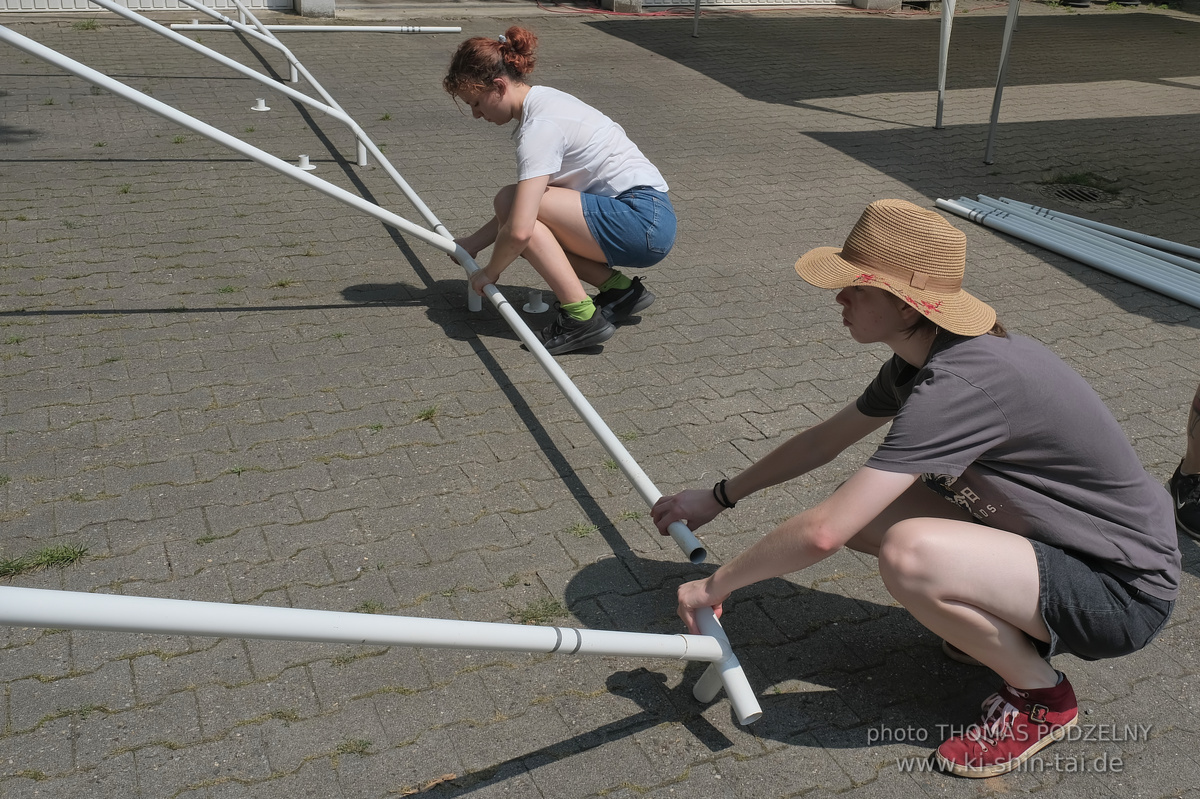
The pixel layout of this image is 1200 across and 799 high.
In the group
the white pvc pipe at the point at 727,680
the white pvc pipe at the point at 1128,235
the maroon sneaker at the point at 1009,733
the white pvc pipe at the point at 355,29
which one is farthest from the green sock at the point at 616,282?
the white pvc pipe at the point at 355,29

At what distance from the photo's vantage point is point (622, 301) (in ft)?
14.7

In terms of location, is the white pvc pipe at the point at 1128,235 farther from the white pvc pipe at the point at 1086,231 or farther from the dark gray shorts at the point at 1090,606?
the dark gray shorts at the point at 1090,606

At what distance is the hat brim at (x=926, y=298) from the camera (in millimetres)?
2053

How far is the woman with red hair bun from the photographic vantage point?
12.8 feet

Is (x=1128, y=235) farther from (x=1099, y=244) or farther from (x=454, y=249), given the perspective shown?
(x=454, y=249)

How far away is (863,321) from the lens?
219 centimetres

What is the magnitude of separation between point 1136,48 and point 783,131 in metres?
6.61

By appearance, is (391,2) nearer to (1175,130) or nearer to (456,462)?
(1175,130)

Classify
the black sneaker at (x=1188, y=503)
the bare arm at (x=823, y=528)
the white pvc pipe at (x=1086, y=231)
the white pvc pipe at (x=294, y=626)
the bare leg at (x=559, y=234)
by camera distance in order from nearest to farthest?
the white pvc pipe at (x=294, y=626)
the bare arm at (x=823, y=528)
the black sneaker at (x=1188, y=503)
the bare leg at (x=559, y=234)
the white pvc pipe at (x=1086, y=231)

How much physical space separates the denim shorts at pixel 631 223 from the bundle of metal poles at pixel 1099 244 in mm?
2625

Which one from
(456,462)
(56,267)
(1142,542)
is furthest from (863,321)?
(56,267)

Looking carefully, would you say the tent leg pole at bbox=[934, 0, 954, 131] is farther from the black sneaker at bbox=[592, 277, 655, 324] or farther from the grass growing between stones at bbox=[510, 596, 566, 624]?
the grass growing between stones at bbox=[510, 596, 566, 624]

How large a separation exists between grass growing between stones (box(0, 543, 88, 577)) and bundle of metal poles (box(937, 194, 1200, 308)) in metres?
4.94

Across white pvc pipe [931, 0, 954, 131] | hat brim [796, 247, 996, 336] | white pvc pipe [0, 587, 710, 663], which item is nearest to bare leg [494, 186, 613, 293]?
hat brim [796, 247, 996, 336]
